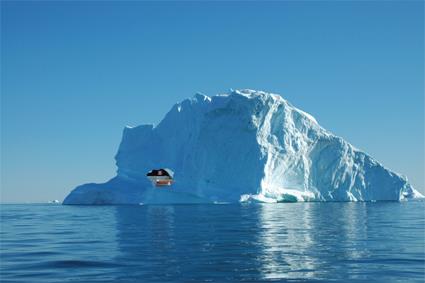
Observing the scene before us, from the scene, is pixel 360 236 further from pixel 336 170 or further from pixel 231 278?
pixel 336 170

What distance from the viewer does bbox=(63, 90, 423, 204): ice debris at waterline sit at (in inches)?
2406

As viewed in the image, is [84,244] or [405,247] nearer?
[405,247]

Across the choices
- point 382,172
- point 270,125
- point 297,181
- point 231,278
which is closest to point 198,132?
point 270,125

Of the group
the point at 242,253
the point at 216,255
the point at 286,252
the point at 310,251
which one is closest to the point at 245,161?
the point at 310,251

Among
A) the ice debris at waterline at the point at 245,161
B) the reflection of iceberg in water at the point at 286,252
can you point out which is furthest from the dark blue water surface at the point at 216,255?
the ice debris at waterline at the point at 245,161

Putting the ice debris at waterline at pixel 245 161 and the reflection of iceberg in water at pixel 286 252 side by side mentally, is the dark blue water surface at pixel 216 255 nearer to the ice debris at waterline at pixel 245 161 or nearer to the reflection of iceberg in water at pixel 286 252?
the reflection of iceberg in water at pixel 286 252

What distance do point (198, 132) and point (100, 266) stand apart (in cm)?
5000

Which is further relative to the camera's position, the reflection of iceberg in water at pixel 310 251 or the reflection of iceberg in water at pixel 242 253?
the reflection of iceberg in water at pixel 310 251

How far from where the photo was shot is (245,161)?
61.3 m

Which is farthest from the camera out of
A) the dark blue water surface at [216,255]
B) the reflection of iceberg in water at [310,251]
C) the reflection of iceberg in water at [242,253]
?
the reflection of iceberg in water at [310,251]

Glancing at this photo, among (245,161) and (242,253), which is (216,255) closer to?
(242,253)

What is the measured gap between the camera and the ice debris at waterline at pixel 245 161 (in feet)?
201

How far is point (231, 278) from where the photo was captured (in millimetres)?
12617

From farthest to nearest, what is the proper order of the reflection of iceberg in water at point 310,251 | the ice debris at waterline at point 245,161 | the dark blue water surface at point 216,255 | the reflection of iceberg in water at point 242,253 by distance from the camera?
the ice debris at waterline at point 245,161 → the reflection of iceberg in water at point 310,251 → the reflection of iceberg in water at point 242,253 → the dark blue water surface at point 216,255
